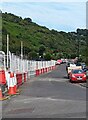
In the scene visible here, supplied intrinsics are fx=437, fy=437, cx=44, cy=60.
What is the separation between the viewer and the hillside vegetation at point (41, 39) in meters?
126

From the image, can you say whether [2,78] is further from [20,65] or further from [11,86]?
[20,65]

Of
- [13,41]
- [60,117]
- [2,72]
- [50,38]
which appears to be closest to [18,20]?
[50,38]

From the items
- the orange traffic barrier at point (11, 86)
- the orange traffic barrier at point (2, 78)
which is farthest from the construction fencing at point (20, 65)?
the orange traffic barrier at point (2, 78)

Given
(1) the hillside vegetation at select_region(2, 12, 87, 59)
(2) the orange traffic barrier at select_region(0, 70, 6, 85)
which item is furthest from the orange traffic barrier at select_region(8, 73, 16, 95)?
(1) the hillside vegetation at select_region(2, 12, 87, 59)

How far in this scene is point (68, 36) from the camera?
195 m

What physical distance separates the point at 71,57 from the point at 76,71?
462ft

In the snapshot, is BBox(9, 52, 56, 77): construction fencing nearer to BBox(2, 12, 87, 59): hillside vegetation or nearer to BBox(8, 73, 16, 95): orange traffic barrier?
BBox(8, 73, 16, 95): orange traffic barrier

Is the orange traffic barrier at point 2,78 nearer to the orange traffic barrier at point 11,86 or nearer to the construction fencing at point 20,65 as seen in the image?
the orange traffic barrier at point 11,86

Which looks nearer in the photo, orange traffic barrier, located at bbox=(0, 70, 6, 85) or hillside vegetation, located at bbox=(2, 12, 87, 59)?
orange traffic barrier, located at bbox=(0, 70, 6, 85)

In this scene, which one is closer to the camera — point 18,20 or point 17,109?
point 17,109

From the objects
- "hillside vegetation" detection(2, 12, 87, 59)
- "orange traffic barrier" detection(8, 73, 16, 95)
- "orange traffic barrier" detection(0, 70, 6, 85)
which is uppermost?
"hillside vegetation" detection(2, 12, 87, 59)

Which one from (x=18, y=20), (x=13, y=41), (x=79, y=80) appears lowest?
(x=79, y=80)

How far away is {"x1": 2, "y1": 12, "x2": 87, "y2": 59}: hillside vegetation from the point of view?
126 metres

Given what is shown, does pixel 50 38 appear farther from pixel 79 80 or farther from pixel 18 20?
pixel 79 80
